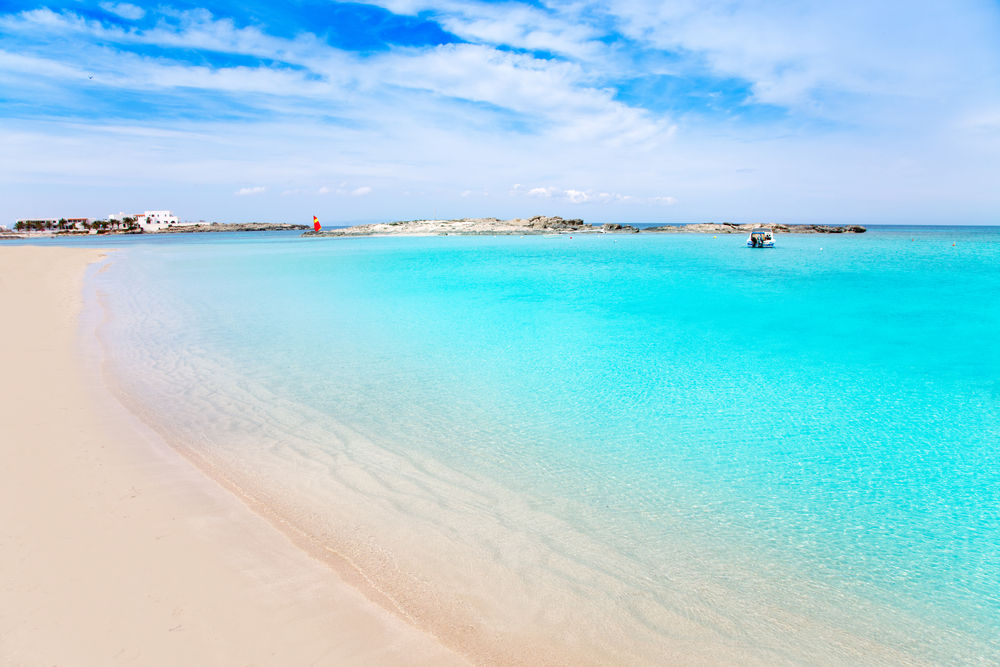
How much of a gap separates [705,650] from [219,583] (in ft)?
11.7

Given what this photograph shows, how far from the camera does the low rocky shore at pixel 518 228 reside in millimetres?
101125

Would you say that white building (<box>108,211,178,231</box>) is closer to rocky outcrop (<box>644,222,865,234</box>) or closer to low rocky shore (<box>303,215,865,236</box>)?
low rocky shore (<box>303,215,865,236</box>)

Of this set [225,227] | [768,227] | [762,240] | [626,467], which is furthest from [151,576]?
[225,227]

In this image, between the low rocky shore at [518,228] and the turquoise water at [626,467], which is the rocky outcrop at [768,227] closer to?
the low rocky shore at [518,228]

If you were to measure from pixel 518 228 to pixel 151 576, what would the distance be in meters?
104

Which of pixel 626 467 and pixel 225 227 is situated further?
pixel 225 227

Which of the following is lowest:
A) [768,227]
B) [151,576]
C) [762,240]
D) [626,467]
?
[626,467]

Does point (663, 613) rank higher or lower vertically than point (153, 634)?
lower

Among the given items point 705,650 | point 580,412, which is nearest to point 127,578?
point 705,650

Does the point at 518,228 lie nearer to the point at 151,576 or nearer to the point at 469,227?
the point at 469,227

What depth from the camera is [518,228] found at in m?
105

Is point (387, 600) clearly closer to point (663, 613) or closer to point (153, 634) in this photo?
point (153, 634)

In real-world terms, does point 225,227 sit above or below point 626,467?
above

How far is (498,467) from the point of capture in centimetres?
640
